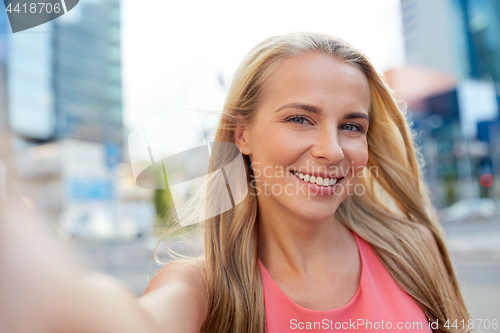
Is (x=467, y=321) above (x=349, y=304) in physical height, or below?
below

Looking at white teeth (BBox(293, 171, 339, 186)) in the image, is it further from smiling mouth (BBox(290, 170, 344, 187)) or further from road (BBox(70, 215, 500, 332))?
road (BBox(70, 215, 500, 332))

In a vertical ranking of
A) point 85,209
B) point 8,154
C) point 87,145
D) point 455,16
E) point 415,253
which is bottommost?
point 85,209

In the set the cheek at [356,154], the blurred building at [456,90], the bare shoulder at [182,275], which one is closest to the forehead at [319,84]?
the cheek at [356,154]

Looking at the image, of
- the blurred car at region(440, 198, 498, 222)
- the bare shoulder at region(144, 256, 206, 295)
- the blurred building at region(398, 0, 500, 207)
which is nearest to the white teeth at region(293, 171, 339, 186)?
the bare shoulder at region(144, 256, 206, 295)

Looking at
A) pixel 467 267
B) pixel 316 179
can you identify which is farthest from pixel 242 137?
pixel 467 267

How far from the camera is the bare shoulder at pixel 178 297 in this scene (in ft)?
2.02

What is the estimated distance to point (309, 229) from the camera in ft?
3.78

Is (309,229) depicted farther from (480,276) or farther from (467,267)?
(467,267)

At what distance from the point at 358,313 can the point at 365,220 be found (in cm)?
40

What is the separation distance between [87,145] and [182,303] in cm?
938

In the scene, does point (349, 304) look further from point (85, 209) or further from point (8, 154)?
point (85, 209)

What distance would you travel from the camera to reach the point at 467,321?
1.20 meters

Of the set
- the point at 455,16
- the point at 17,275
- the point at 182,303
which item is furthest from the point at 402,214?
the point at 455,16

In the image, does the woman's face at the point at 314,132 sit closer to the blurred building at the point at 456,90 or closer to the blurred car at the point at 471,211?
the blurred building at the point at 456,90
